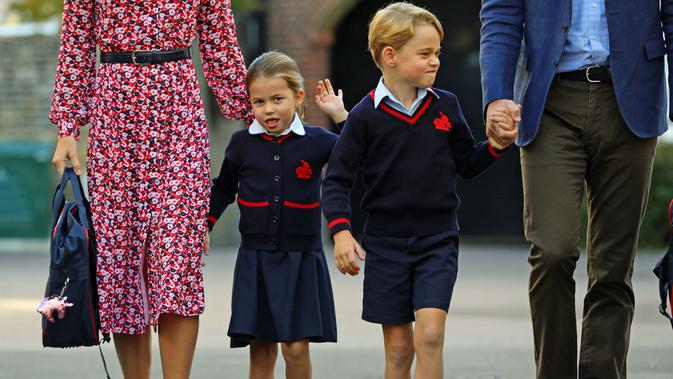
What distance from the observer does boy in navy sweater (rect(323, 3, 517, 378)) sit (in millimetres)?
5141

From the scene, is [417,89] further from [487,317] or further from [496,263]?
[496,263]

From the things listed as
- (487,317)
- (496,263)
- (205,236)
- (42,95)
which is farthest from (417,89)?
(42,95)

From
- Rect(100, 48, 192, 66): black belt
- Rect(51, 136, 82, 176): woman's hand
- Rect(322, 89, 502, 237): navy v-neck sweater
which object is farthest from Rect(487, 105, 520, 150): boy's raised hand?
Rect(51, 136, 82, 176): woman's hand

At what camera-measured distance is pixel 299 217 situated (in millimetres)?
5422

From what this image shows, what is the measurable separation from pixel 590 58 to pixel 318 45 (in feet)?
38.4

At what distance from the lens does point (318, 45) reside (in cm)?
1670

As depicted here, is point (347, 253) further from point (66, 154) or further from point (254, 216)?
point (66, 154)

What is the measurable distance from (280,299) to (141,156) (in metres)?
0.73

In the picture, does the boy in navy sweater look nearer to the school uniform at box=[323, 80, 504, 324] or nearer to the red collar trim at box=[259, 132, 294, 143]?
the school uniform at box=[323, 80, 504, 324]

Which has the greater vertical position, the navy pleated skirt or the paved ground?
the navy pleated skirt

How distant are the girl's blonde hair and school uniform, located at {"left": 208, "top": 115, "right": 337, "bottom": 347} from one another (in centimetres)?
15

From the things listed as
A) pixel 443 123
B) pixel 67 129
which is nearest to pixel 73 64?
pixel 67 129

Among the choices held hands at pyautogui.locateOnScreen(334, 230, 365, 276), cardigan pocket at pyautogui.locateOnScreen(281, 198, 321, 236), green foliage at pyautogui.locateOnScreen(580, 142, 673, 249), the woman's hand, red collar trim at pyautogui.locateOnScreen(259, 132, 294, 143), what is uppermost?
red collar trim at pyautogui.locateOnScreen(259, 132, 294, 143)

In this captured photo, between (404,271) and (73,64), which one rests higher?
(73,64)
